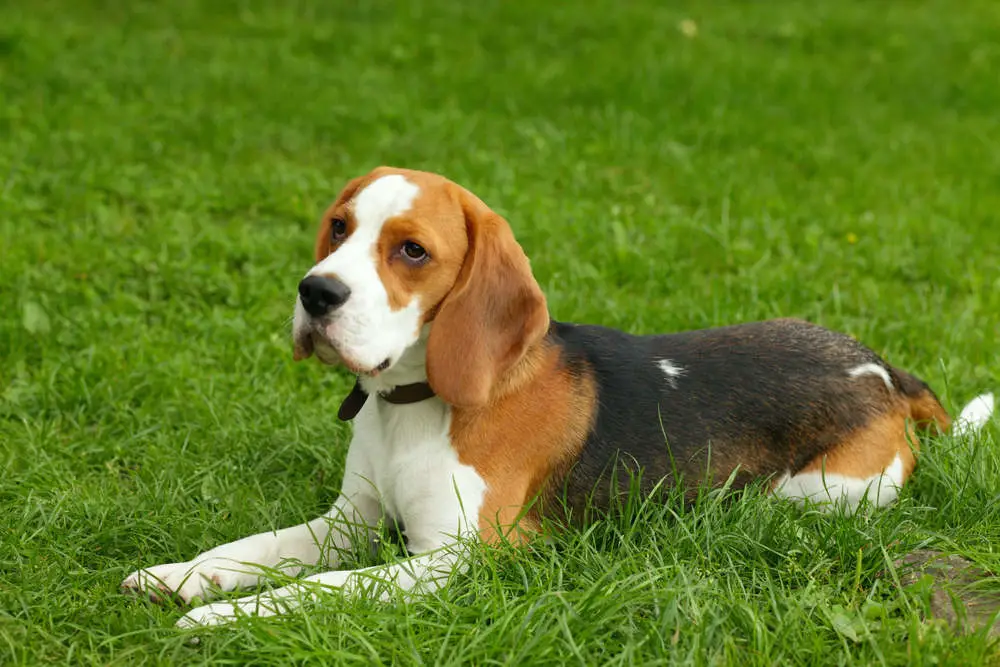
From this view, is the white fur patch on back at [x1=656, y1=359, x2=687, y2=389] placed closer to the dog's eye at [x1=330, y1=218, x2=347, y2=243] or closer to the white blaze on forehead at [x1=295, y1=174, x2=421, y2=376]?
the white blaze on forehead at [x1=295, y1=174, x2=421, y2=376]

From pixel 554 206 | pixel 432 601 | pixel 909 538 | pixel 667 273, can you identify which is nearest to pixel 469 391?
pixel 432 601

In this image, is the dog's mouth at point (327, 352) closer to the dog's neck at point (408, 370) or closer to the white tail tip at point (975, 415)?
the dog's neck at point (408, 370)

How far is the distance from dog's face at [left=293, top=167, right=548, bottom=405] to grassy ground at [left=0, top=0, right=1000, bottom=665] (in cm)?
72

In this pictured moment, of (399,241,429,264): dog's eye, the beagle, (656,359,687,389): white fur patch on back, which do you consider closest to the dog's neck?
the beagle

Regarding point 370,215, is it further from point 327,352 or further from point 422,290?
point 327,352

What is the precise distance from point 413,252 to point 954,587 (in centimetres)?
204

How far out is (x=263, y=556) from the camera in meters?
4.10

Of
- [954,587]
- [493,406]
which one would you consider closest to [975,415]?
[954,587]

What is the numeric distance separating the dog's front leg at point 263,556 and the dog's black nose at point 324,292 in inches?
33.4

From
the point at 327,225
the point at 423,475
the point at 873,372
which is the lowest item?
the point at 423,475

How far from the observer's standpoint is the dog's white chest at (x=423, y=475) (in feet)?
12.9

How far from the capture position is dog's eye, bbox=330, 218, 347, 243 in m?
3.90

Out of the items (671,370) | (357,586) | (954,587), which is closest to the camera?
(357,586)

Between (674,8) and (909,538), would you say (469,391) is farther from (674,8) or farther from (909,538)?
(674,8)
